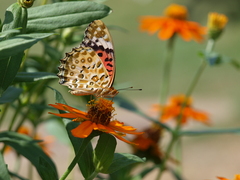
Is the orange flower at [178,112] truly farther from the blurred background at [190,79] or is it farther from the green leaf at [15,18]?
the blurred background at [190,79]

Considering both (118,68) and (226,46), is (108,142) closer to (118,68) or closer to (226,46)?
(118,68)

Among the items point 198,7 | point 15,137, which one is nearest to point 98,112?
point 15,137

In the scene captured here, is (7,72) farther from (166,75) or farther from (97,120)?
(166,75)

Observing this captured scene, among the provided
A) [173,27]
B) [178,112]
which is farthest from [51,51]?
[173,27]

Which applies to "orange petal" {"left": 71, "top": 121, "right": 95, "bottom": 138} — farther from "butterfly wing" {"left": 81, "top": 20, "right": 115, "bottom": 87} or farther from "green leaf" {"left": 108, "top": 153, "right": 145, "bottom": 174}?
"butterfly wing" {"left": 81, "top": 20, "right": 115, "bottom": 87}

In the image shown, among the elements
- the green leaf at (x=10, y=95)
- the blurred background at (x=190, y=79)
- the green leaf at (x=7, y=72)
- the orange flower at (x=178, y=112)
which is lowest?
the blurred background at (x=190, y=79)

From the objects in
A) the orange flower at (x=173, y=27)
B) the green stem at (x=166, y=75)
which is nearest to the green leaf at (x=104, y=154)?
the green stem at (x=166, y=75)
